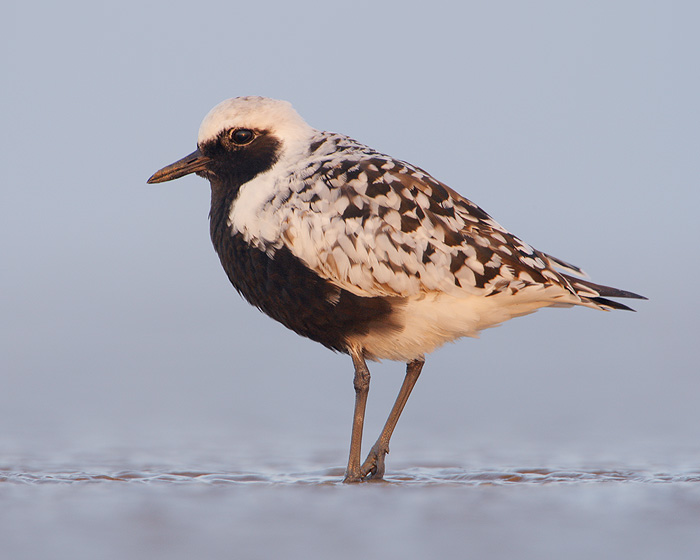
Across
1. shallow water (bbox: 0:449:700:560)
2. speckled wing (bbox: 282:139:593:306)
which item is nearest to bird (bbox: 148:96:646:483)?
speckled wing (bbox: 282:139:593:306)

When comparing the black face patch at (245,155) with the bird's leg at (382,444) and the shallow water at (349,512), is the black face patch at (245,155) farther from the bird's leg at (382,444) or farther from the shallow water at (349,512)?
the shallow water at (349,512)

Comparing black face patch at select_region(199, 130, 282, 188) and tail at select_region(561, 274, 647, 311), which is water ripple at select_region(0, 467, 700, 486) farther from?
black face patch at select_region(199, 130, 282, 188)

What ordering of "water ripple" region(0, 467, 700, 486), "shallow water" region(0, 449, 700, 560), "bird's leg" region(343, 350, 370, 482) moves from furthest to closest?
1. "bird's leg" region(343, 350, 370, 482)
2. "water ripple" region(0, 467, 700, 486)
3. "shallow water" region(0, 449, 700, 560)

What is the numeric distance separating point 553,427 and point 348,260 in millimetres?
3616

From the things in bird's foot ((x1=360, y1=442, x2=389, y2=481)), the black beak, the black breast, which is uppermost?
the black beak

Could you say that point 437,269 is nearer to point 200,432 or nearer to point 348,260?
point 348,260

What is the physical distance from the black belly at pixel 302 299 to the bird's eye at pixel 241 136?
87 centimetres

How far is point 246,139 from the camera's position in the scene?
28.6 feet

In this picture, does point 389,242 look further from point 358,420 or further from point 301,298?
point 358,420

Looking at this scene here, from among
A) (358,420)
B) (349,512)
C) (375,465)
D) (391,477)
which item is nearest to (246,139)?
(358,420)

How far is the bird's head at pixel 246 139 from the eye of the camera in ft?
28.5

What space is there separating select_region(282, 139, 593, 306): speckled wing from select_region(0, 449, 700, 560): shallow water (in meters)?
1.56

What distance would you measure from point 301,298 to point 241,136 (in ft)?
5.18

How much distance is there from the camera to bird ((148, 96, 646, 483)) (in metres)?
8.06
